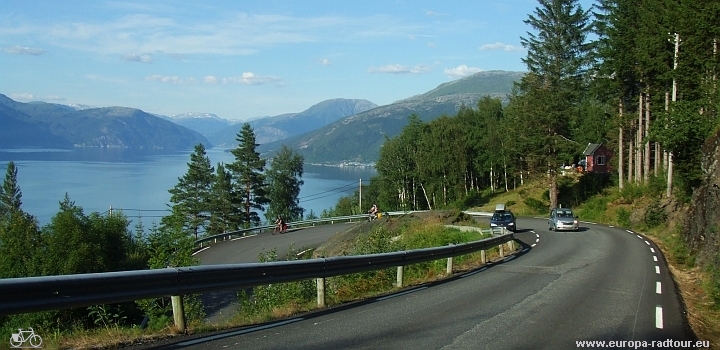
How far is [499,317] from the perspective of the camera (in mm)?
9938

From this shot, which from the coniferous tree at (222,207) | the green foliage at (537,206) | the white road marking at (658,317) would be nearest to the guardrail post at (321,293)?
the white road marking at (658,317)

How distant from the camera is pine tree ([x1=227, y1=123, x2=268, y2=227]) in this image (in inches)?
3248

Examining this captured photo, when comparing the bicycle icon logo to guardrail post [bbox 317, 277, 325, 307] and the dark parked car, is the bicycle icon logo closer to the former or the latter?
guardrail post [bbox 317, 277, 325, 307]

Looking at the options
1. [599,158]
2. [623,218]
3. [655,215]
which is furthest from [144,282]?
[599,158]

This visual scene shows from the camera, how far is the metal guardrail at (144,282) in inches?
251

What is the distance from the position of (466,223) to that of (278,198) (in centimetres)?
6178

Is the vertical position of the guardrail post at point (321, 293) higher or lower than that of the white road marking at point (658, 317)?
higher

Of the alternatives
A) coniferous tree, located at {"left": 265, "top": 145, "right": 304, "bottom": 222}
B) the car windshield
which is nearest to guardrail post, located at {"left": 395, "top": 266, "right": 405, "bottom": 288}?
the car windshield

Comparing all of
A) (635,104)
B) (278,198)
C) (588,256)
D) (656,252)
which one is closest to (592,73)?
(635,104)

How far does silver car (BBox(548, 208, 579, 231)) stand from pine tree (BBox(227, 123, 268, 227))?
163ft

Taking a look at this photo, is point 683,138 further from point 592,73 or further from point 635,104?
point 592,73

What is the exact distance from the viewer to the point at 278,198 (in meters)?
97.4

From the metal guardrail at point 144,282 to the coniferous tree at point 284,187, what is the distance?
84.7m

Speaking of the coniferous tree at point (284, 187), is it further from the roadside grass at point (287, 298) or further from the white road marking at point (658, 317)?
the white road marking at point (658, 317)
